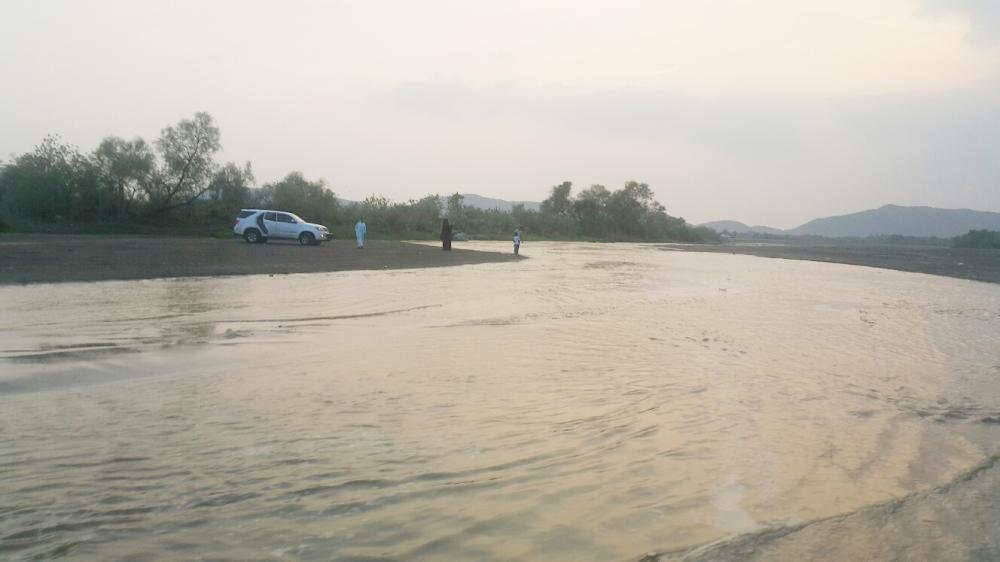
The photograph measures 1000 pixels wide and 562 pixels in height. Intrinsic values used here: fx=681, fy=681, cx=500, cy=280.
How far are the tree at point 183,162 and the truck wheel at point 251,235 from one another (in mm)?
12584

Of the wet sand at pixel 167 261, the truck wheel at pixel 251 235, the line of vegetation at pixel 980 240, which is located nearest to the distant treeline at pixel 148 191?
the truck wheel at pixel 251 235

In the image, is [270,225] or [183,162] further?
[183,162]

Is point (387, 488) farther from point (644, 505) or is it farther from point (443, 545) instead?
point (644, 505)

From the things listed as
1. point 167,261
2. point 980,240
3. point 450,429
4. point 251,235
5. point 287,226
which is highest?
point 980,240

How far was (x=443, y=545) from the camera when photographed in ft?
11.1

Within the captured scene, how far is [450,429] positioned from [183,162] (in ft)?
141

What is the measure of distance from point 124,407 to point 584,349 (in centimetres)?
555

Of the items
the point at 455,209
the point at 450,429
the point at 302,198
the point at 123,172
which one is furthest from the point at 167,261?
the point at 455,209

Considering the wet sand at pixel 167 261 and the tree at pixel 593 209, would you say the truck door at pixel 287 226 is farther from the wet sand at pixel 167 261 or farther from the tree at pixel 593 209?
the tree at pixel 593 209

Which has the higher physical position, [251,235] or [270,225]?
[270,225]

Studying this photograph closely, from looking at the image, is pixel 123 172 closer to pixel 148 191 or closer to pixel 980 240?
pixel 148 191

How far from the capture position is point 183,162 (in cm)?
4259

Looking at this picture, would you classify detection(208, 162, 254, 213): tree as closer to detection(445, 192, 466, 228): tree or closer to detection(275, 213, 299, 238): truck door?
detection(275, 213, 299, 238): truck door

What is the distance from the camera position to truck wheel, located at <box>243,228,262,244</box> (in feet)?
107
